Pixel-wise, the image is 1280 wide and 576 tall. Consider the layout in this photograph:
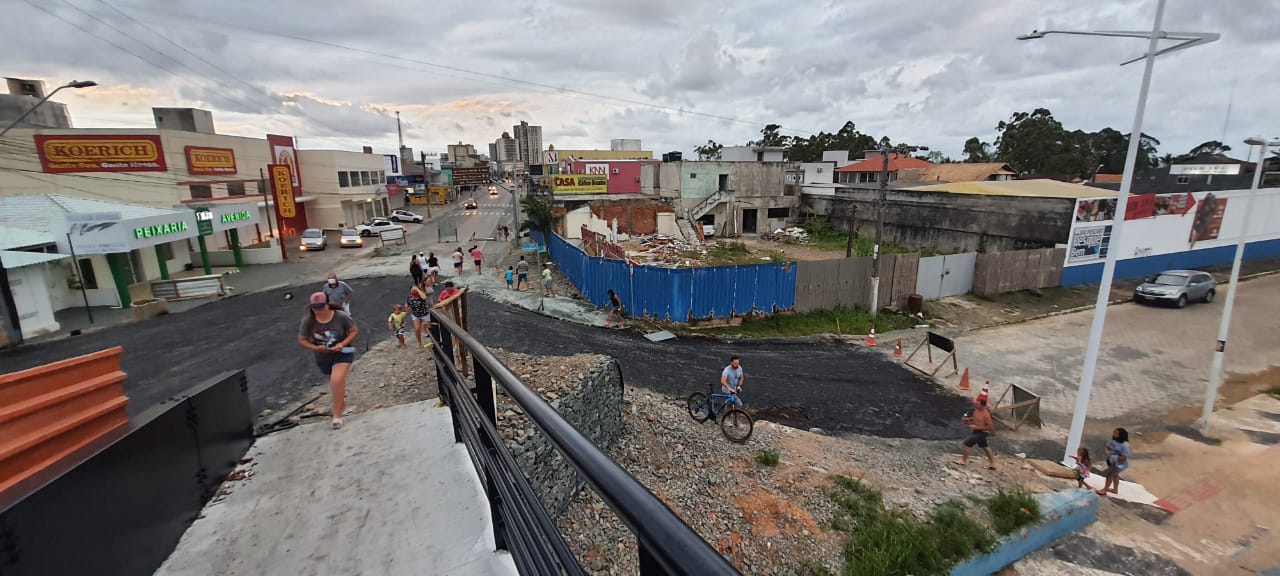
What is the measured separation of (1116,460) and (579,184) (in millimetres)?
36957

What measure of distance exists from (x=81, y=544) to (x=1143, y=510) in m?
13.3

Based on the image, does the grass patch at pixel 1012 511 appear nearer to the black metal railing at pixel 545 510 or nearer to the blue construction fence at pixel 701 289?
the black metal railing at pixel 545 510

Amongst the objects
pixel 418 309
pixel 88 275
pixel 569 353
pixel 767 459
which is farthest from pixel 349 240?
pixel 767 459

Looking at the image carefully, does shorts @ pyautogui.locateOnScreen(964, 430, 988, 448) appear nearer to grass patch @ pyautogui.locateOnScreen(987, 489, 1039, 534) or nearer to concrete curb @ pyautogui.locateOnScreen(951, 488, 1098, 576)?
concrete curb @ pyautogui.locateOnScreen(951, 488, 1098, 576)

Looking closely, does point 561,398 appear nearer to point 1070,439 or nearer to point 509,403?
point 509,403

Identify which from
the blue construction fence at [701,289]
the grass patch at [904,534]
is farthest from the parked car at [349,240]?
the grass patch at [904,534]

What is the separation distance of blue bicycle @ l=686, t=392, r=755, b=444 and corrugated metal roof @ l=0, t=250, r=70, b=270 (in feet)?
59.4

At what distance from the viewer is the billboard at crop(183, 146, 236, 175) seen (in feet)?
80.0

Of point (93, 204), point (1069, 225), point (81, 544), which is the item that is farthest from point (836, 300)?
point (93, 204)

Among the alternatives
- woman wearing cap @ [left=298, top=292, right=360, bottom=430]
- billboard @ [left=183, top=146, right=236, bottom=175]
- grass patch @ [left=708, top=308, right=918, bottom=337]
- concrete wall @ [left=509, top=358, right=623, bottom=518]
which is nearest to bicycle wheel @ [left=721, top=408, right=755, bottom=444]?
concrete wall @ [left=509, top=358, right=623, bottom=518]

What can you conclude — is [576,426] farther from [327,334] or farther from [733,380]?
[733,380]

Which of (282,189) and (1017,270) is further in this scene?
(282,189)

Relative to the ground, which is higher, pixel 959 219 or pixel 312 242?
pixel 959 219

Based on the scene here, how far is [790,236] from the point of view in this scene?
35.7m
